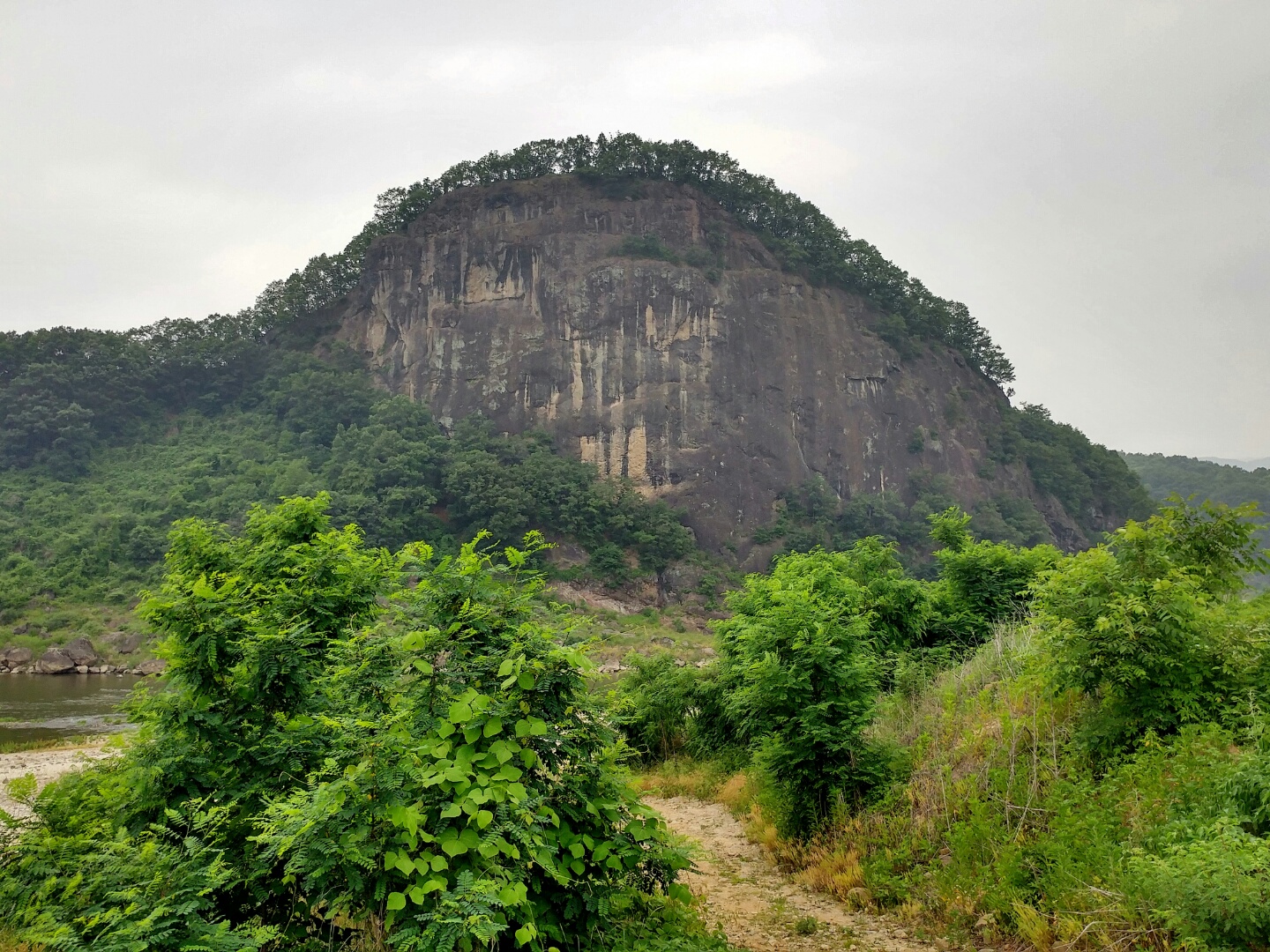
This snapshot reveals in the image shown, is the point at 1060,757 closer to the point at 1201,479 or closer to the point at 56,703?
the point at 56,703

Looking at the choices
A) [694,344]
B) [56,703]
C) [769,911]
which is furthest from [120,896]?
[694,344]

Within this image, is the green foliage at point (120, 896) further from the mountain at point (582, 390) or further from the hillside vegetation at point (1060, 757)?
the mountain at point (582, 390)

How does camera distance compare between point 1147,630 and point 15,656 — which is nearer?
point 1147,630

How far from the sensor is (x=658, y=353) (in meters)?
66.1

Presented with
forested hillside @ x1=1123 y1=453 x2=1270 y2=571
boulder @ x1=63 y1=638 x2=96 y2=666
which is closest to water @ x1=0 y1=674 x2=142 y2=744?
boulder @ x1=63 y1=638 x2=96 y2=666

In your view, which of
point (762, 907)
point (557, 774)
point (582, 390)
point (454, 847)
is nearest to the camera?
point (454, 847)

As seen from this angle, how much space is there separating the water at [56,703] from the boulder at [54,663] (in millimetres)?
683

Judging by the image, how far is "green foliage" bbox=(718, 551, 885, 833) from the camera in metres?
8.55

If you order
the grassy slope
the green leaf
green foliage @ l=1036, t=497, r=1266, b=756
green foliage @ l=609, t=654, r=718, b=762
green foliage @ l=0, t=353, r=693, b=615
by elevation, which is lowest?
green foliage @ l=609, t=654, r=718, b=762

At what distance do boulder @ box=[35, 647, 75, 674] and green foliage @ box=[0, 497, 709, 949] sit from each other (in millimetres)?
39616

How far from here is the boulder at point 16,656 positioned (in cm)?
3631

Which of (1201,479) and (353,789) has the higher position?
(1201,479)

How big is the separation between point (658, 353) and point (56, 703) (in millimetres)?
48625

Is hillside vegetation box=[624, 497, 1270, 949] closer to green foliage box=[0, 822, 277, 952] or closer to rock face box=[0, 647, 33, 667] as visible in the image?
green foliage box=[0, 822, 277, 952]
